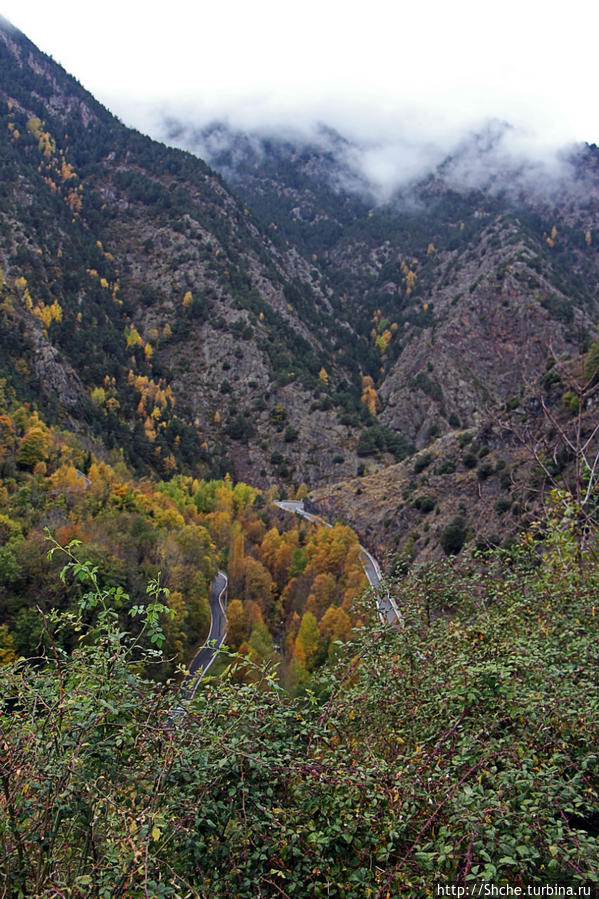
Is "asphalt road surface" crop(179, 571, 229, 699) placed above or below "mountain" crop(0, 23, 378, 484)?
below

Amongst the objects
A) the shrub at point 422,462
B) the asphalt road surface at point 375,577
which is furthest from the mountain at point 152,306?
the shrub at point 422,462

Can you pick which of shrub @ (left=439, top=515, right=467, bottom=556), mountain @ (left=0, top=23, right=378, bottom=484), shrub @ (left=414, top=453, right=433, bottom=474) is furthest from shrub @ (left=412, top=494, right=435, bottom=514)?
mountain @ (left=0, top=23, right=378, bottom=484)

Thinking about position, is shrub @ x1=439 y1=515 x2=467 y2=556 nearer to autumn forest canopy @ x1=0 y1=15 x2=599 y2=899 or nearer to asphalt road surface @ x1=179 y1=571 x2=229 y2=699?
autumn forest canopy @ x1=0 y1=15 x2=599 y2=899

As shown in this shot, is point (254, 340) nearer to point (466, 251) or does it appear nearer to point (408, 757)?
point (466, 251)

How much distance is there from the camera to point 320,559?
46594 millimetres

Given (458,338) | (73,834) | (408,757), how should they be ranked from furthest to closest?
(458,338) → (408,757) → (73,834)

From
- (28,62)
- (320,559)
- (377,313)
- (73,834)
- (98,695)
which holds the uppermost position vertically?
(28,62)

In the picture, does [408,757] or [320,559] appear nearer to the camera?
[408,757]

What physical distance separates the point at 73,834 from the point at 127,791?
1.65ft

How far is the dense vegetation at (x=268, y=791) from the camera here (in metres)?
4.10

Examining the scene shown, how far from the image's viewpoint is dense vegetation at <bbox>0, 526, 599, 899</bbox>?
410cm

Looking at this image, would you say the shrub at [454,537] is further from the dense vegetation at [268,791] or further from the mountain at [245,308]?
the dense vegetation at [268,791]

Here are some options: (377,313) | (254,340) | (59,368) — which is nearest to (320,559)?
(59,368)

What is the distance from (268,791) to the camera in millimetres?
4781
